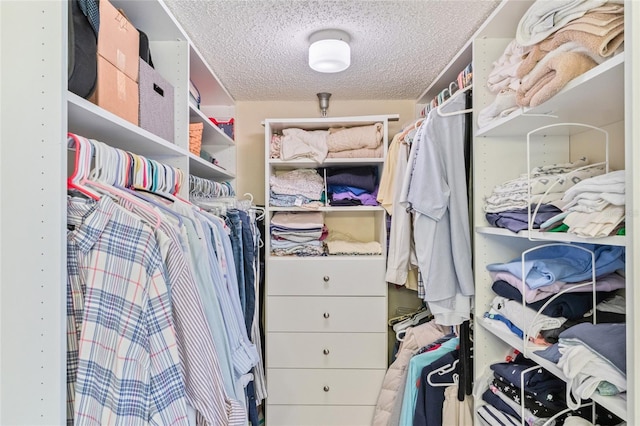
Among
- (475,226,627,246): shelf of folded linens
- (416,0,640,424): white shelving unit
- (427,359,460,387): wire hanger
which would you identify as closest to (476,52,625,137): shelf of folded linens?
(416,0,640,424): white shelving unit

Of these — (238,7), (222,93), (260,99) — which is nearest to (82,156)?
(238,7)

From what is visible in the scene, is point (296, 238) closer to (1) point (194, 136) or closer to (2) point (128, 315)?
(1) point (194, 136)

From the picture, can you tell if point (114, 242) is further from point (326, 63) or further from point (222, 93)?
point (222, 93)

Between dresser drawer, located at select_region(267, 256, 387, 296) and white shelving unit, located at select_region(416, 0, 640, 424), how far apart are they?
0.62 meters

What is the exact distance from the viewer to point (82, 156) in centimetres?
79

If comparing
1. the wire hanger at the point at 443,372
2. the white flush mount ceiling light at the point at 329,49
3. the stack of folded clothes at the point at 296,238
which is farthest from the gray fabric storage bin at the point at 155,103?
the wire hanger at the point at 443,372

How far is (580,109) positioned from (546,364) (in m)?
0.73

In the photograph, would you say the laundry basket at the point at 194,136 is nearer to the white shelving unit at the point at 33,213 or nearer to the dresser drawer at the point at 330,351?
the white shelving unit at the point at 33,213

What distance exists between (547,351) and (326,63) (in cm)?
125

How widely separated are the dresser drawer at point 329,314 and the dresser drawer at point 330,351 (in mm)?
39

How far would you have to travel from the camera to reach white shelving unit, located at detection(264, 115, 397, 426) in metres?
1.96

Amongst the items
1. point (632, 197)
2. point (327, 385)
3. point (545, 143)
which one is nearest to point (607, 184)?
point (632, 197)

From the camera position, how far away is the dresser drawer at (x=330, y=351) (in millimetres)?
1964

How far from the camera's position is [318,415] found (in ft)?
6.47
